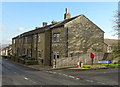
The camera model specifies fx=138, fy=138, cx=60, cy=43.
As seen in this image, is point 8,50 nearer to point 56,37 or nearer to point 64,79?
point 56,37

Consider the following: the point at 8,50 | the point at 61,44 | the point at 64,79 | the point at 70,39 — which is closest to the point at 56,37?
the point at 61,44

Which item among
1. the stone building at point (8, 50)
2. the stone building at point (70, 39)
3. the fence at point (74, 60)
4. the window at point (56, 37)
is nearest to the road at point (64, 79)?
the fence at point (74, 60)

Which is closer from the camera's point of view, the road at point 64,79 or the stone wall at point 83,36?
the road at point 64,79

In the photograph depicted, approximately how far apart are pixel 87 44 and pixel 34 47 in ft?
44.6

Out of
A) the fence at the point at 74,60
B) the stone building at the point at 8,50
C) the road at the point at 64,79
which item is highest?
the stone building at the point at 8,50

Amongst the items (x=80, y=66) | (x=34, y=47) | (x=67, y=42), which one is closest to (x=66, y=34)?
(x=67, y=42)

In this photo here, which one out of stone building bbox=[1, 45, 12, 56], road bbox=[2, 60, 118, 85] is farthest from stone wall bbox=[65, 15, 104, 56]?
stone building bbox=[1, 45, 12, 56]

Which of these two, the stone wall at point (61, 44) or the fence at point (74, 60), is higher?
the stone wall at point (61, 44)

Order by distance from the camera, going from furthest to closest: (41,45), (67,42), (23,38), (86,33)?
1. (23,38)
2. (41,45)
3. (86,33)
4. (67,42)

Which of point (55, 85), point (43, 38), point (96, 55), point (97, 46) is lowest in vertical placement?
point (55, 85)

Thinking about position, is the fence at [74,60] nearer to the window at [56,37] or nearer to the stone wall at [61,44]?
the stone wall at [61,44]

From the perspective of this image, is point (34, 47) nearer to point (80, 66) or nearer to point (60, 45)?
point (60, 45)

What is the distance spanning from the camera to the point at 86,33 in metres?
28.2

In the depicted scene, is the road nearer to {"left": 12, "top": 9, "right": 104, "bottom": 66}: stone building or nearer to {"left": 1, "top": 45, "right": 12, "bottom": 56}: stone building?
{"left": 12, "top": 9, "right": 104, "bottom": 66}: stone building
